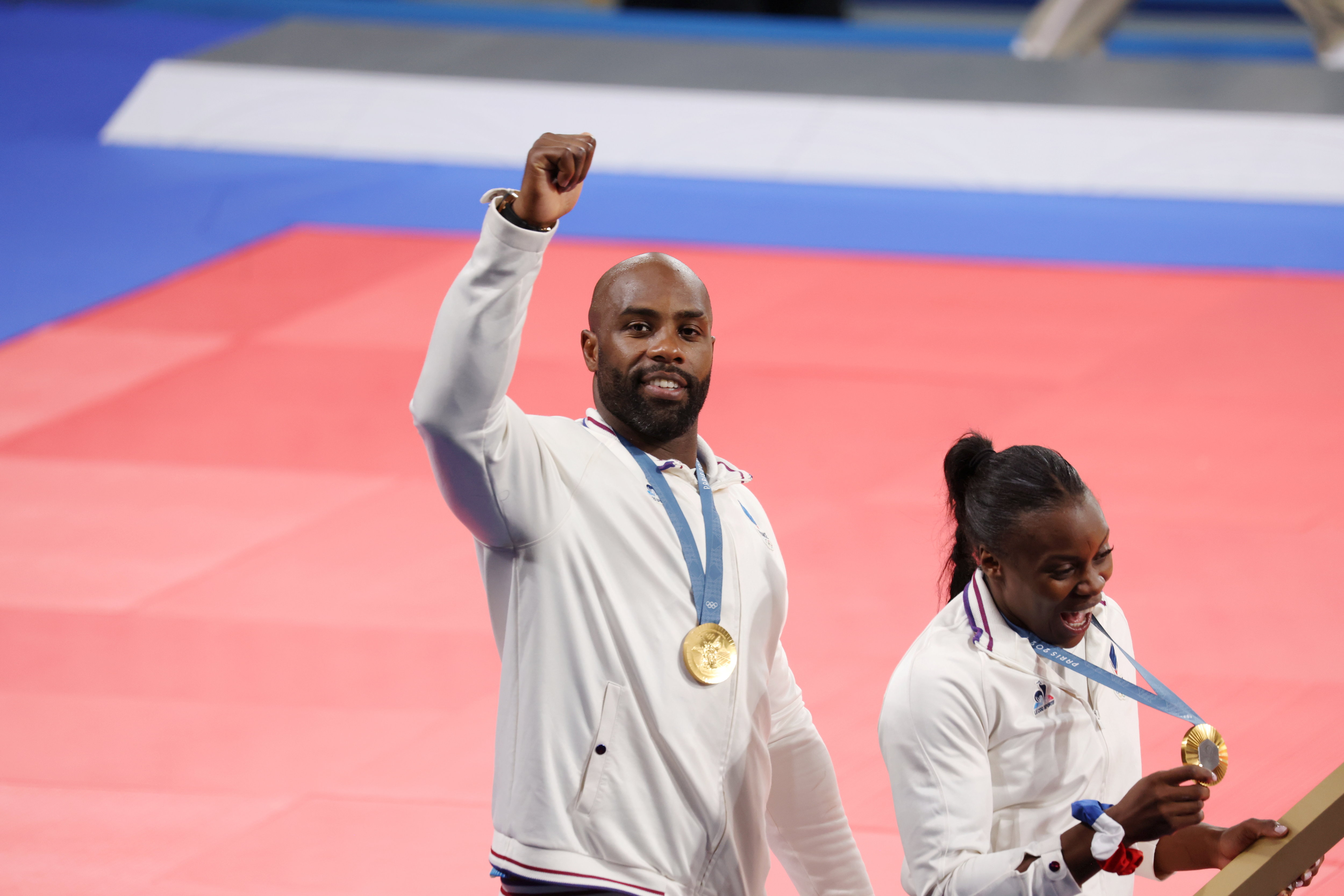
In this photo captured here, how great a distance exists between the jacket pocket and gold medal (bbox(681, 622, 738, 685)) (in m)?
0.14

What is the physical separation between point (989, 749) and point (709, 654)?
55 cm

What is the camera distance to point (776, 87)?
39.5 ft

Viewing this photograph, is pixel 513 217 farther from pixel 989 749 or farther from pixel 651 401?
pixel 989 749

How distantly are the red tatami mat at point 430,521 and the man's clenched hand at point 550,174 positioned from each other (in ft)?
7.87

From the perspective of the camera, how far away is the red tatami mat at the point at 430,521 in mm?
4652

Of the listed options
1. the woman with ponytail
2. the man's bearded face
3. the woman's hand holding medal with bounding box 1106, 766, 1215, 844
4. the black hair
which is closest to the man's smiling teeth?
the woman with ponytail

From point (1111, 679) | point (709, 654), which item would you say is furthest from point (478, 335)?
point (1111, 679)

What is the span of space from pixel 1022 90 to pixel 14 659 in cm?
905

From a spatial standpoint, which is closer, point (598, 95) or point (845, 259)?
point (845, 259)

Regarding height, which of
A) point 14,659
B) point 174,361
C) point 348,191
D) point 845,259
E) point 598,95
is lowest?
point 14,659

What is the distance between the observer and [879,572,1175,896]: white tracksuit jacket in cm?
251

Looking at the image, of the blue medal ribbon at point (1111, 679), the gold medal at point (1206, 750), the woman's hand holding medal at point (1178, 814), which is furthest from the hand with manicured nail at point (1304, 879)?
the blue medal ribbon at point (1111, 679)

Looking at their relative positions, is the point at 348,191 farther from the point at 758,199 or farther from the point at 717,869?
the point at 717,869

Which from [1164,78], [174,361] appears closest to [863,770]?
[174,361]
